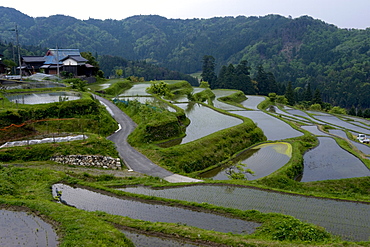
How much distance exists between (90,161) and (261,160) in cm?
1376

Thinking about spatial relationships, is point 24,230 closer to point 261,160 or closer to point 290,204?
point 290,204

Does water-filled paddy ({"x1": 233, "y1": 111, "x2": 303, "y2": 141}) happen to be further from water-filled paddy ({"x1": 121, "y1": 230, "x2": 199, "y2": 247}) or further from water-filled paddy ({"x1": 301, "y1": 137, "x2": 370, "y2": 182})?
water-filled paddy ({"x1": 121, "y1": 230, "x2": 199, "y2": 247})

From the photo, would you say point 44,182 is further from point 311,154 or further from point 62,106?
point 311,154

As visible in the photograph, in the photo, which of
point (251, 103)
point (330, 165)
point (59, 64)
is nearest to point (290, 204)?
point (330, 165)

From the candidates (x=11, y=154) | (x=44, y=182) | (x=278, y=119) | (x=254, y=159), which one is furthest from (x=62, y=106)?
(x=278, y=119)

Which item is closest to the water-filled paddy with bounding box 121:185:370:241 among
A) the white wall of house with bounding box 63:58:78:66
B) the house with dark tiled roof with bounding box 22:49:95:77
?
the white wall of house with bounding box 63:58:78:66

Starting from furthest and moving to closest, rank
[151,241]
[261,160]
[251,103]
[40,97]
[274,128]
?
[251,103] < [274,128] < [40,97] < [261,160] < [151,241]

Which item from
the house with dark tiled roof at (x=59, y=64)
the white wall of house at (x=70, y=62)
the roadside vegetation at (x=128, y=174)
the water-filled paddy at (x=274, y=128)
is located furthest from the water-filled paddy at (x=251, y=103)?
the white wall of house at (x=70, y=62)

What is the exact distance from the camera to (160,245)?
1293cm

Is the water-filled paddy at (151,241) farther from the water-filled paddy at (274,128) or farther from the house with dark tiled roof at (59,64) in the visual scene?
the house with dark tiled roof at (59,64)

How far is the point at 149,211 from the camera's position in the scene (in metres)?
16.2

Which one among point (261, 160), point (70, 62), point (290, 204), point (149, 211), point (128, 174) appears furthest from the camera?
point (70, 62)

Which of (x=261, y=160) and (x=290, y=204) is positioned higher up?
(x=290, y=204)

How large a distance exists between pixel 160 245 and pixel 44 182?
9.56 meters
